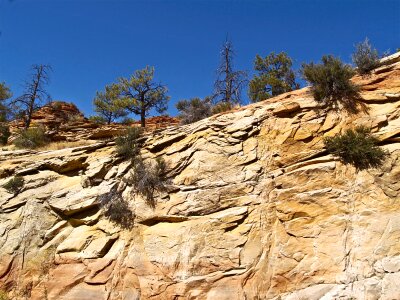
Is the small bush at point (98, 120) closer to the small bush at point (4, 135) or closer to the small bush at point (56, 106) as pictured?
the small bush at point (56, 106)

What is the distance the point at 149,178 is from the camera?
10906 mm

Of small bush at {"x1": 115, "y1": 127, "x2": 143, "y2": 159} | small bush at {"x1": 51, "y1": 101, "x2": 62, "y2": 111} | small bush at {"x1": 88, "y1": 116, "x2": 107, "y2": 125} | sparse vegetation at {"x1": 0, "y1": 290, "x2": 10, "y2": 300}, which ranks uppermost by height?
small bush at {"x1": 51, "y1": 101, "x2": 62, "y2": 111}

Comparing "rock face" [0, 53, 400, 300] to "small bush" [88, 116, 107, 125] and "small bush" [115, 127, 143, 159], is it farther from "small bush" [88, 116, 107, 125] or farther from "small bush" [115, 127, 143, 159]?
"small bush" [88, 116, 107, 125]

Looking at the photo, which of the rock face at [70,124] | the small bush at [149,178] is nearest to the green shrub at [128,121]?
the rock face at [70,124]

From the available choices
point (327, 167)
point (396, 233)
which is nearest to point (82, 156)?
point (327, 167)

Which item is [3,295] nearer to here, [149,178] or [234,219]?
[149,178]

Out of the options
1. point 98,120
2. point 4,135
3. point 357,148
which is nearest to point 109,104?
point 98,120

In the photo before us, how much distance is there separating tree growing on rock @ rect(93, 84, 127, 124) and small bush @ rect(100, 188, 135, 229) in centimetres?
1340

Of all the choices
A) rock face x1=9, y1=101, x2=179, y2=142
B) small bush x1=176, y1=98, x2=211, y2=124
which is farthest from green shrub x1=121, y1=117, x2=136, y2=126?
small bush x1=176, y1=98, x2=211, y2=124

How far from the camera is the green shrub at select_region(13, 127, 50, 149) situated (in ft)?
58.3

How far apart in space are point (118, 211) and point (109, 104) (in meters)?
16.4

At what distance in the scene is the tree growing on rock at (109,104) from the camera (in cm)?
2395

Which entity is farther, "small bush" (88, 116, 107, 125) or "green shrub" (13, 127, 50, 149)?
"small bush" (88, 116, 107, 125)

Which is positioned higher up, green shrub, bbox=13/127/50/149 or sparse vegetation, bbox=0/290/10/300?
green shrub, bbox=13/127/50/149
